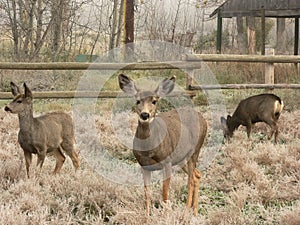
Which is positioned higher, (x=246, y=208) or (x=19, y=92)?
(x=19, y=92)

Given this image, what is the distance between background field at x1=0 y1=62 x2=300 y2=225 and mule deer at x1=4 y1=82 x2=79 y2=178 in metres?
0.22

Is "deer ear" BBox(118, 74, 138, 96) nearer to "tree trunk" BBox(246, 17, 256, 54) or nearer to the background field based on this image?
the background field

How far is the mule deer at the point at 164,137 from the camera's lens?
494 centimetres

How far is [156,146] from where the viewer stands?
5.07 m

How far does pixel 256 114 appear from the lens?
32.2ft

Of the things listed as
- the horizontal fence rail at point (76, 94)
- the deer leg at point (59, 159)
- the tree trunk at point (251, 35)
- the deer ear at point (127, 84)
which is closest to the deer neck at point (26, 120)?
the deer leg at point (59, 159)

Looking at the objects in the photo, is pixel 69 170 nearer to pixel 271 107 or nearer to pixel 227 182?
pixel 227 182

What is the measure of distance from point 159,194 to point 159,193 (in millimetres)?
43

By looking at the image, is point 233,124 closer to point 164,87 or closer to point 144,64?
point 144,64

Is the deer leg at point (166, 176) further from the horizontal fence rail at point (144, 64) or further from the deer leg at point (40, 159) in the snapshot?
the horizontal fence rail at point (144, 64)

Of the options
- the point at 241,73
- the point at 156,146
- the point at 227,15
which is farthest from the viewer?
the point at 227,15

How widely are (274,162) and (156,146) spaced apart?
288cm

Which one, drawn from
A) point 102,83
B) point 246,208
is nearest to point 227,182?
point 246,208

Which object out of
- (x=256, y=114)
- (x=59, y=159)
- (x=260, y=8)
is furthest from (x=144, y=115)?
(x=260, y=8)
